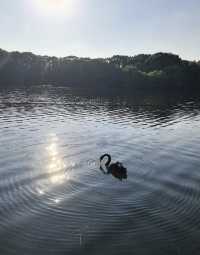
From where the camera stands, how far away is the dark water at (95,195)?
58.8ft

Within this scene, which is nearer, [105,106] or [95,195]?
[95,195]

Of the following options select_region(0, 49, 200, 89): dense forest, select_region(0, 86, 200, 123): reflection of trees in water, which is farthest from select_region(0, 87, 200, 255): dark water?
select_region(0, 49, 200, 89): dense forest

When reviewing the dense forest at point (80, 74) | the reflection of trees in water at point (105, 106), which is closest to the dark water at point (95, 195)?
the reflection of trees in water at point (105, 106)

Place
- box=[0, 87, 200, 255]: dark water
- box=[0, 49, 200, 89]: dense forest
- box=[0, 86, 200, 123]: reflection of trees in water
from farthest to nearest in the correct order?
box=[0, 49, 200, 89]: dense forest → box=[0, 86, 200, 123]: reflection of trees in water → box=[0, 87, 200, 255]: dark water

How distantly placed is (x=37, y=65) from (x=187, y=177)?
162824mm

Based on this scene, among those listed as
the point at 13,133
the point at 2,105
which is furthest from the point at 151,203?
the point at 2,105

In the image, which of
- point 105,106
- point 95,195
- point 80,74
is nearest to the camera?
point 95,195

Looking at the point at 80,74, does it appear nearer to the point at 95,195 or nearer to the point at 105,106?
the point at 105,106

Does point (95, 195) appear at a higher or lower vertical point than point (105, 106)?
higher

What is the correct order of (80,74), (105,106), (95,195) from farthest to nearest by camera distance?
(80,74) → (105,106) → (95,195)

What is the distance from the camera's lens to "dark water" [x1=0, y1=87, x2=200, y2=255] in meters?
17.9

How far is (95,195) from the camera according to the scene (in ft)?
79.4

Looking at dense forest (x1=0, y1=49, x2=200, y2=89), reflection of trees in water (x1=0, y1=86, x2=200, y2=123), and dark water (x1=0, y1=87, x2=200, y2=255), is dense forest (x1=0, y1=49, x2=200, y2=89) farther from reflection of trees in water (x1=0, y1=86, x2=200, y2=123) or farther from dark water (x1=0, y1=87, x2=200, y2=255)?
dark water (x1=0, y1=87, x2=200, y2=255)

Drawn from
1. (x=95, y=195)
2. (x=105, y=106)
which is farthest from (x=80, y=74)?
(x=95, y=195)
